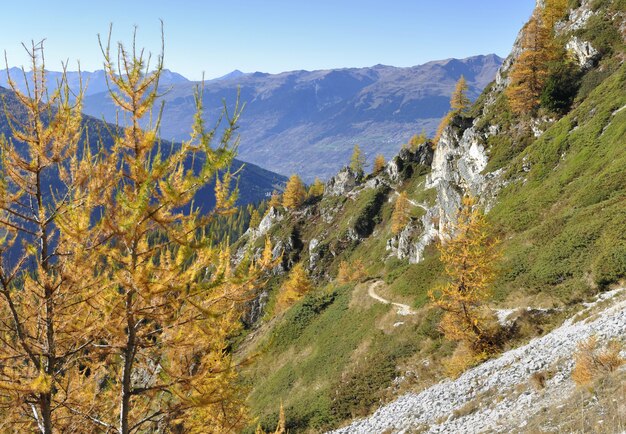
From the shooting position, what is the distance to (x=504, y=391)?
17422mm

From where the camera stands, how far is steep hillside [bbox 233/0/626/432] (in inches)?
978

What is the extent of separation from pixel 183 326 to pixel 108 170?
3.30 m

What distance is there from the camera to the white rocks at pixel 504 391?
48.6 feet

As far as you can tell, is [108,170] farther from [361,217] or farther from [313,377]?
[361,217]

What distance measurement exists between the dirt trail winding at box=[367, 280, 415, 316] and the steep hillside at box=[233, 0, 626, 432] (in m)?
0.34

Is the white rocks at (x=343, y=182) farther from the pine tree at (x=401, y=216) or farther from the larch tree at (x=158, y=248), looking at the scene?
the larch tree at (x=158, y=248)

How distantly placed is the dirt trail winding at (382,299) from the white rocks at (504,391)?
1547 cm

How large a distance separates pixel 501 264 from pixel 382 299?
15.4 m

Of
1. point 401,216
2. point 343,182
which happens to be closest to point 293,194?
point 343,182

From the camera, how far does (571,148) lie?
155 ft

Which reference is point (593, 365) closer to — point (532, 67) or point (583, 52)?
point (532, 67)

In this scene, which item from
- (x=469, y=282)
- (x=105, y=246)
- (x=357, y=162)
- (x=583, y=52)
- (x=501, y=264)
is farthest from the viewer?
(x=357, y=162)

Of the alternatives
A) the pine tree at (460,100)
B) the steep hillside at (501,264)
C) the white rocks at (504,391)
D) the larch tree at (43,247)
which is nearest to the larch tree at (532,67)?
the steep hillside at (501,264)

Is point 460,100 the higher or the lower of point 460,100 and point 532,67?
the lower
